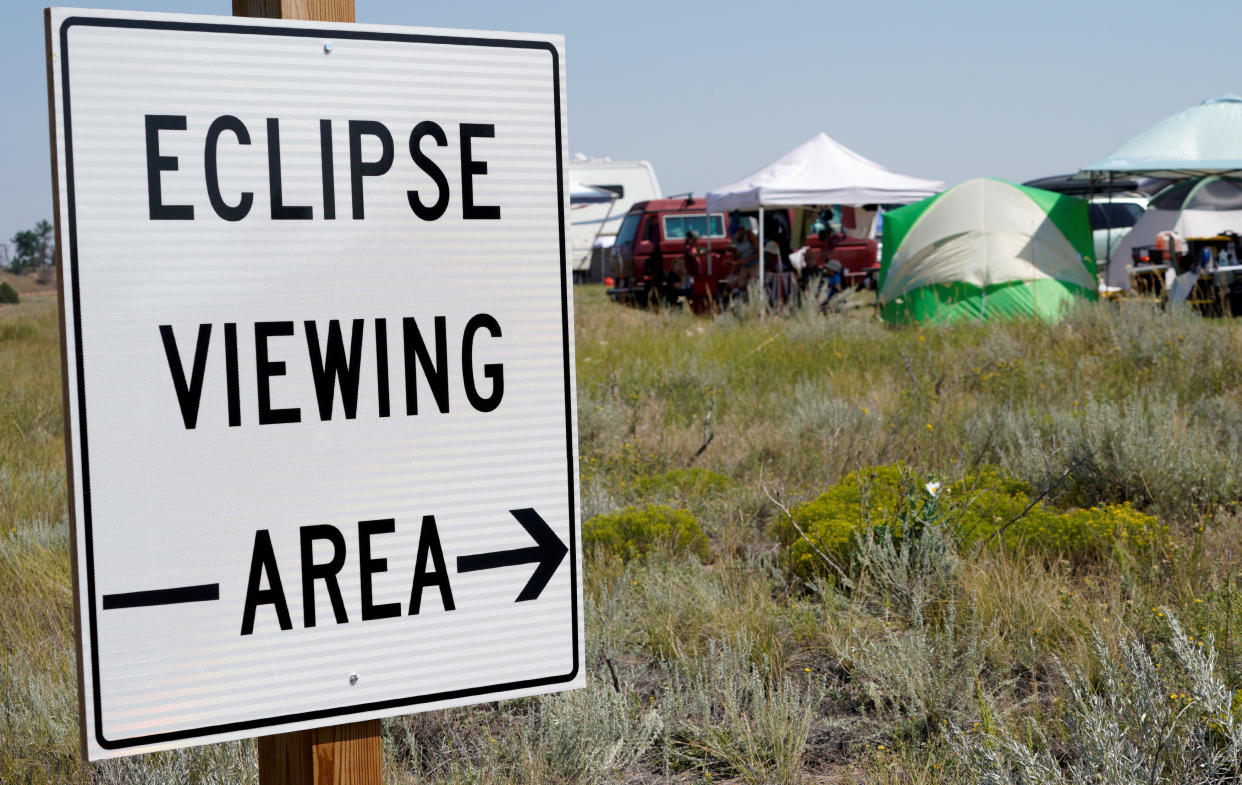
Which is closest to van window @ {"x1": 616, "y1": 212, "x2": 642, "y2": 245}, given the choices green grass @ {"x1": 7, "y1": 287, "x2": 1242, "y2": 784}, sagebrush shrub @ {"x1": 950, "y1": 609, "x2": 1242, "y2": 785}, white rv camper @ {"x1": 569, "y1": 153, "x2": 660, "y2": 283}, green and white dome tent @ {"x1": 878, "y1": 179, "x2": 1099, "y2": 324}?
white rv camper @ {"x1": 569, "y1": 153, "x2": 660, "y2": 283}

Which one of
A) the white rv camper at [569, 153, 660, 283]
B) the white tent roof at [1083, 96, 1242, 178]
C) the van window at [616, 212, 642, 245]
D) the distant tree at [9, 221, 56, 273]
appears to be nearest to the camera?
the white tent roof at [1083, 96, 1242, 178]

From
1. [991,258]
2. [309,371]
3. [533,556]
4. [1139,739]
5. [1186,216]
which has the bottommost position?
[1139,739]

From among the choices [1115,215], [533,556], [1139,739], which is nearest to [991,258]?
[1139,739]

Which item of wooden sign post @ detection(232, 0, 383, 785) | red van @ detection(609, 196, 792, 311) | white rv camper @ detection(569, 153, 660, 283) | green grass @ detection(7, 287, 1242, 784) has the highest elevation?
white rv camper @ detection(569, 153, 660, 283)

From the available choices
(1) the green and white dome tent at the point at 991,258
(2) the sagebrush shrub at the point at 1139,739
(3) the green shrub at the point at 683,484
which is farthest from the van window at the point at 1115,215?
(2) the sagebrush shrub at the point at 1139,739

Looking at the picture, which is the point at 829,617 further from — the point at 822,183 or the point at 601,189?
the point at 601,189

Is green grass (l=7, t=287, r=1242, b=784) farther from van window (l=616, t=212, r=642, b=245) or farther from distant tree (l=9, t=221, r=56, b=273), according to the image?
distant tree (l=9, t=221, r=56, b=273)

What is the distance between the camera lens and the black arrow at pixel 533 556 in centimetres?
128

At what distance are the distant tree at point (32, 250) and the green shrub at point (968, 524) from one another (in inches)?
1764

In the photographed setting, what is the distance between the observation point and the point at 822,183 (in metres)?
14.5

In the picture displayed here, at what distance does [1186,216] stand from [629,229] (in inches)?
360

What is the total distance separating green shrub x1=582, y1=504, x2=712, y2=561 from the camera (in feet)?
13.6

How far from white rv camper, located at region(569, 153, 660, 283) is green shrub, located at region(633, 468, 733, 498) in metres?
21.4

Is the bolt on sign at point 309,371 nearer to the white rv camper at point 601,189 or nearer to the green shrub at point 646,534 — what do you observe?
the green shrub at point 646,534
